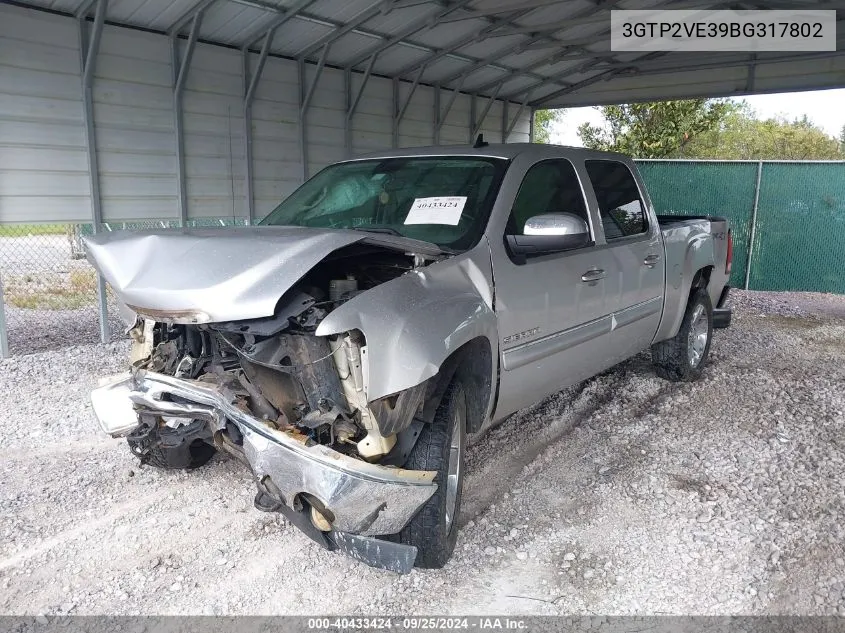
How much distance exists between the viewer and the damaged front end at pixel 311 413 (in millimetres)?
2665

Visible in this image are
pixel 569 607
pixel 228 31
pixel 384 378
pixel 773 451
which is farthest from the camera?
pixel 228 31

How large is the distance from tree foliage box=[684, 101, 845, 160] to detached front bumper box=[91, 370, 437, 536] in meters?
26.5

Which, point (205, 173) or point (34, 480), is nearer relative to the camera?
point (34, 480)

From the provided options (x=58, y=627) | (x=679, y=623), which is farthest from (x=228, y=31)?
(x=679, y=623)

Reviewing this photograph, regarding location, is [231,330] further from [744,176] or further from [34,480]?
[744,176]

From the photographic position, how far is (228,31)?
26.0ft

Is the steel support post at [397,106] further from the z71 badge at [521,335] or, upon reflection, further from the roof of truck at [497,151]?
the z71 badge at [521,335]

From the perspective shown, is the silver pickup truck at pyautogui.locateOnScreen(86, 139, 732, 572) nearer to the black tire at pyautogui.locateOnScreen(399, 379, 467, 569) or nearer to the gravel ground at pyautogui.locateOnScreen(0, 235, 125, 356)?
the black tire at pyautogui.locateOnScreen(399, 379, 467, 569)

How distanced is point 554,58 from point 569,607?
10042mm

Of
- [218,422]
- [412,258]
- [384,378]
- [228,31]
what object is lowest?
[218,422]

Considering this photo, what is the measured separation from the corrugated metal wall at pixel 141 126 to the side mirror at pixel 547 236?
5.31 meters

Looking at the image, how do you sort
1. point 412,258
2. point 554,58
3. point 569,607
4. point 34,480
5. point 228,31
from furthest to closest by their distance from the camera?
point 554,58, point 228,31, point 34,480, point 412,258, point 569,607

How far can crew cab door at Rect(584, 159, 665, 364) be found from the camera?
477cm

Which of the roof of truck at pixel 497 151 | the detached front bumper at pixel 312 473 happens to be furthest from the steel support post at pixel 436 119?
the detached front bumper at pixel 312 473
